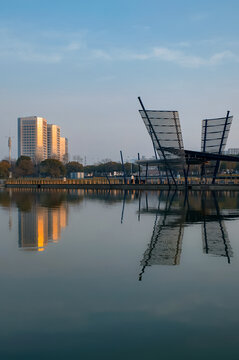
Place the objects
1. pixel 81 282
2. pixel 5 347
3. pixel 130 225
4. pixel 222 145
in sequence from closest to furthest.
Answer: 1. pixel 5 347
2. pixel 81 282
3. pixel 130 225
4. pixel 222 145

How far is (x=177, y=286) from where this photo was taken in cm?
852

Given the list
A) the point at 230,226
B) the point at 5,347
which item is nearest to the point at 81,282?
the point at 5,347

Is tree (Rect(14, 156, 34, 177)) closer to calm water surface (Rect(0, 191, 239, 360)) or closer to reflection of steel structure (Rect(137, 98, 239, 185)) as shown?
reflection of steel structure (Rect(137, 98, 239, 185))

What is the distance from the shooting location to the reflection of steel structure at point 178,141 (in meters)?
56.8

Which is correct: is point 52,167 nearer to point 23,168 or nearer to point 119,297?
point 23,168

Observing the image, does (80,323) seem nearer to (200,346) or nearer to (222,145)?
(200,346)

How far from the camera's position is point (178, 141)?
5881 centimetres

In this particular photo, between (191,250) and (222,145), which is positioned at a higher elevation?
(222,145)

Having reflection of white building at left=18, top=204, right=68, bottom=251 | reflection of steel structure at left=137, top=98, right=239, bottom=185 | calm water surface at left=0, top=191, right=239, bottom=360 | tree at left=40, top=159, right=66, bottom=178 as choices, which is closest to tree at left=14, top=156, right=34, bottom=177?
tree at left=40, top=159, right=66, bottom=178

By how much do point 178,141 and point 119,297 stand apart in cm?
5248

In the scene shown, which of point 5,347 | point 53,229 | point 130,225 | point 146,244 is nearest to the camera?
point 5,347

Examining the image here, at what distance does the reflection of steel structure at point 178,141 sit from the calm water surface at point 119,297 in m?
43.1

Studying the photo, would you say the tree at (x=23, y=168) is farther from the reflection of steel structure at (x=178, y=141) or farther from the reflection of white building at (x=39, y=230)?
the reflection of white building at (x=39, y=230)

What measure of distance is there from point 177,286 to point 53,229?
9.53 meters
